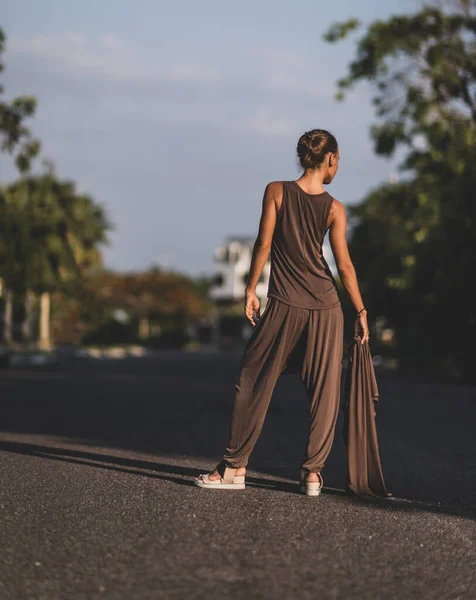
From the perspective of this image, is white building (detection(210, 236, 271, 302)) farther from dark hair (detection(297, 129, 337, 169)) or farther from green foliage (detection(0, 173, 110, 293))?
dark hair (detection(297, 129, 337, 169))

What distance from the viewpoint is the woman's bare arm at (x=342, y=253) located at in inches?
254

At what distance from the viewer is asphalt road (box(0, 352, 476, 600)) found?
4.20 m

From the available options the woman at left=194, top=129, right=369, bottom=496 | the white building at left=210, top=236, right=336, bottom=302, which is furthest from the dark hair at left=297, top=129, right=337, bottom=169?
the white building at left=210, top=236, right=336, bottom=302

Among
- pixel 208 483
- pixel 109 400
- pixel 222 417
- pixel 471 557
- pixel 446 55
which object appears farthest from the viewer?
pixel 446 55

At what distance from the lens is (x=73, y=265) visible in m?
55.0

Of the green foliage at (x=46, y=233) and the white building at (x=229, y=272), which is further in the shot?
the white building at (x=229, y=272)

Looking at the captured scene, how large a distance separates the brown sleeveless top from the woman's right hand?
0.20 metres

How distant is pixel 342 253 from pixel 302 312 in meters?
0.42

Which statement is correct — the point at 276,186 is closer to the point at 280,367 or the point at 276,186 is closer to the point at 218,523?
the point at 280,367

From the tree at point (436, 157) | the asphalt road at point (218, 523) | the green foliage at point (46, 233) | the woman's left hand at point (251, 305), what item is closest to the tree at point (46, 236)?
the green foliage at point (46, 233)

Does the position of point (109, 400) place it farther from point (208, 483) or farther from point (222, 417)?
point (208, 483)

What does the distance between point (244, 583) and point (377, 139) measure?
2968 centimetres

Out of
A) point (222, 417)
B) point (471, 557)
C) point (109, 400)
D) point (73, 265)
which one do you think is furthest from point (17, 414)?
point (73, 265)

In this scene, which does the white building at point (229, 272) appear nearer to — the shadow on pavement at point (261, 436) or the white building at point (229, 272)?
the white building at point (229, 272)
